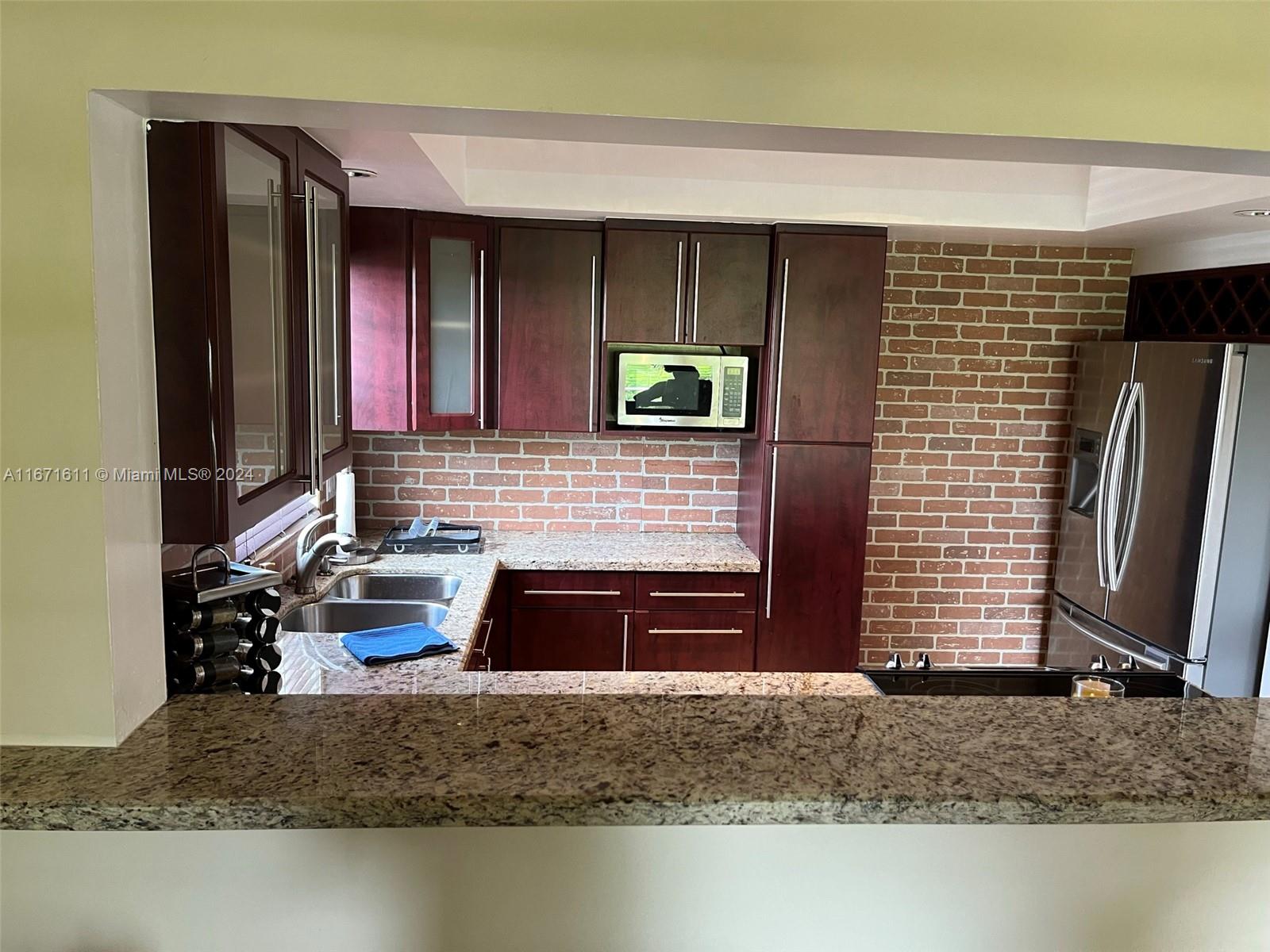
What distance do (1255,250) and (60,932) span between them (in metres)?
3.92

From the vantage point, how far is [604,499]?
4.01 m

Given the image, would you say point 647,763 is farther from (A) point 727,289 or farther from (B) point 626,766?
(A) point 727,289

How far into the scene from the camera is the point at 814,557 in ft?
11.9

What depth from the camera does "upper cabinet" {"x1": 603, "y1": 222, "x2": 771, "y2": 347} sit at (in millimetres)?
3463

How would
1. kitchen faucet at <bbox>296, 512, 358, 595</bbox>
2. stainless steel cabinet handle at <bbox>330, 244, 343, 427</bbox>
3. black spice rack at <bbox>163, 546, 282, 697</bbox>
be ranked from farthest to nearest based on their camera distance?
kitchen faucet at <bbox>296, 512, 358, 595</bbox>
stainless steel cabinet handle at <bbox>330, 244, 343, 427</bbox>
black spice rack at <bbox>163, 546, 282, 697</bbox>

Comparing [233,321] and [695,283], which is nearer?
[233,321]

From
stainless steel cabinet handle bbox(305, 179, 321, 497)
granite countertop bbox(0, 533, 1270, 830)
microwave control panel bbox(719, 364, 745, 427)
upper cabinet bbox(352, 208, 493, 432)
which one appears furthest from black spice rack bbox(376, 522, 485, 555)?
granite countertop bbox(0, 533, 1270, 830)

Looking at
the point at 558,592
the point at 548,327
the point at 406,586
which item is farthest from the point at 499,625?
the point at 548,327

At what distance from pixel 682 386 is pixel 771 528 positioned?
679mm

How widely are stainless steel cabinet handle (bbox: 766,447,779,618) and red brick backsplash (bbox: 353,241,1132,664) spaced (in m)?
0.47

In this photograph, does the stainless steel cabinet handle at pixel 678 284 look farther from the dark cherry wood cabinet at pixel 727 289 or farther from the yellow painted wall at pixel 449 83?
the yellow painted wall at pixel 449 83

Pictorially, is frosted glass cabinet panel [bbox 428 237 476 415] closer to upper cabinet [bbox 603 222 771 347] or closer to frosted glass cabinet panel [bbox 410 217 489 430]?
frosted glass cabinet panel [bbox 410 217 489 430]

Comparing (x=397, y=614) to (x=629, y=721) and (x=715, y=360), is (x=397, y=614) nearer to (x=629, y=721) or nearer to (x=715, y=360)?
(x=715, y=360)

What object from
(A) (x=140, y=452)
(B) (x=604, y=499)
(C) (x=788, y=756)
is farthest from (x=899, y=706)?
(B) (x=604, y=499)
